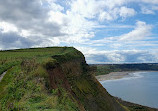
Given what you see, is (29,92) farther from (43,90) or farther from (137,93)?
(137,93)

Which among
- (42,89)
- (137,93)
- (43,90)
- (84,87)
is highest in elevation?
(42,89)

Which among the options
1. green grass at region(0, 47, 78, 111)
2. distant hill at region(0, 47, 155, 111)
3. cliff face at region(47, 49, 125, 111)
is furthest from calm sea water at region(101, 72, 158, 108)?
green grass at region(0, 47, 78, 111)

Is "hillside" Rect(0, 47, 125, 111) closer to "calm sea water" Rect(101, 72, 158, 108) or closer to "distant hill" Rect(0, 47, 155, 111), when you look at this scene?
"distant hill" Rect(0, 47, 155, 111)

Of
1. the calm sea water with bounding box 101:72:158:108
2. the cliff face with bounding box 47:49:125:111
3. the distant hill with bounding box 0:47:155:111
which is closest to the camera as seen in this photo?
the distant hill with bounding box 0:47:155:111

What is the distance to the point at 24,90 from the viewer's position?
16.5m

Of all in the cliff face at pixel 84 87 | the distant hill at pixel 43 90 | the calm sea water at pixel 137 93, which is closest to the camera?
the distant hill at pixel 43 90

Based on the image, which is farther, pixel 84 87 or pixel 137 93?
Result: pixel 137 93

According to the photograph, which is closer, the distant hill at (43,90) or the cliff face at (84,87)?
the distant hill at (43,90)

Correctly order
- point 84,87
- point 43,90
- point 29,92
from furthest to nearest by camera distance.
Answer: point 84,87, point 43,90, point 29,92

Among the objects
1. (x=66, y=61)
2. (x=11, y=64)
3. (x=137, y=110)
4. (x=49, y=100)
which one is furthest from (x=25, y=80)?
(x=137, y=110)

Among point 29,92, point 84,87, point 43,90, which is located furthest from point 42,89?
point 84,87

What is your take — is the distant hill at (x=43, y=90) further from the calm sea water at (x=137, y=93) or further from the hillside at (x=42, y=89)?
the calm sea water at (x=137, y=93)

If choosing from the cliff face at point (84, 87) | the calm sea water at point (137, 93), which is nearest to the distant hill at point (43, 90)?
the cliff face at point (84, 87)


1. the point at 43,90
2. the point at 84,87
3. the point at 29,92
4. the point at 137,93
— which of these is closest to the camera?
the point at 29,92
